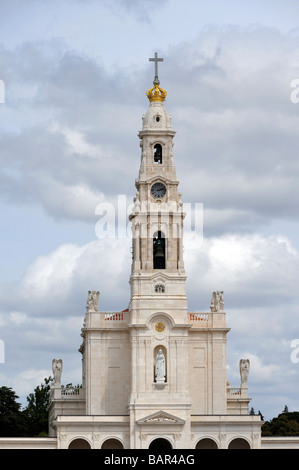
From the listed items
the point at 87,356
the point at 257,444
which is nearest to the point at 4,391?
the point at 87,356

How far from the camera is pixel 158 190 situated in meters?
118

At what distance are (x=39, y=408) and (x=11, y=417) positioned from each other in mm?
18964

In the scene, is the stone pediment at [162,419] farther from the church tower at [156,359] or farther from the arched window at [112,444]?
the arched window at [112,444]

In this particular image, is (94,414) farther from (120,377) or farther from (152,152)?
(152,152)

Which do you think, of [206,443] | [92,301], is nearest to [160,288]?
[92,301]

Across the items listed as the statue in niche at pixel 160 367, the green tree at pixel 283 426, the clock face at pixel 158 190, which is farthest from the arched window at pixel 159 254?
the green tree at pixel 283 426

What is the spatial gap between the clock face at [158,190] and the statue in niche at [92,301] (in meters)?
9.11

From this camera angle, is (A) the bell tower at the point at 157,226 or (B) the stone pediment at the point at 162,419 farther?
(A) the bell tower at the point at 157,226

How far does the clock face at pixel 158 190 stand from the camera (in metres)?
118

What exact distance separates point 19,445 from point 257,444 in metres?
18.0

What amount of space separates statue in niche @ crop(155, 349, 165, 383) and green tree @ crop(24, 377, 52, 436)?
3950 centimetres

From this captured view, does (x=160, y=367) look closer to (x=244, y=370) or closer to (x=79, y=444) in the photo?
(x=79, y=444)

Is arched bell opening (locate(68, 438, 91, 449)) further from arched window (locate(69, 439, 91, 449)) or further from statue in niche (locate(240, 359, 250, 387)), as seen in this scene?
statue in niche (locate(240, 359, 250, 387))

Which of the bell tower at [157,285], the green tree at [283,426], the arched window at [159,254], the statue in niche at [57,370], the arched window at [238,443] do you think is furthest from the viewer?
the green tree at [283,426]
